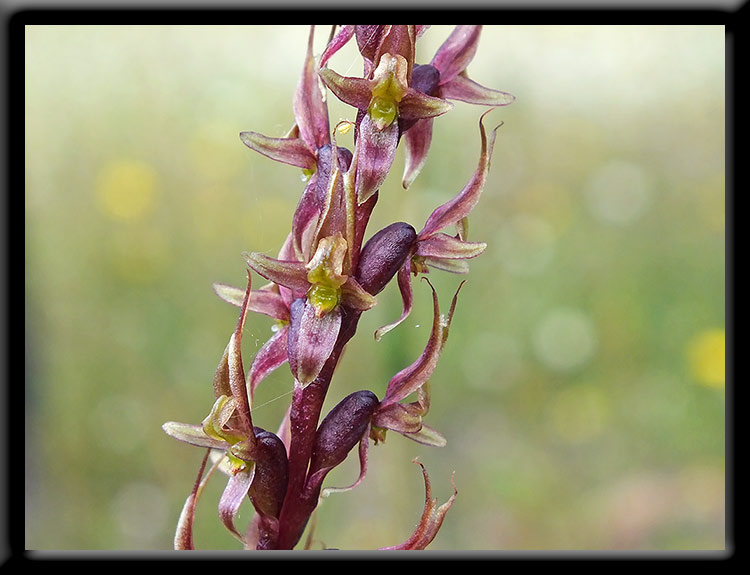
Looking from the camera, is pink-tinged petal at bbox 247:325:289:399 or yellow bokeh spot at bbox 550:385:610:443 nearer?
pink-tinged petal at bbox 247:325:289:399

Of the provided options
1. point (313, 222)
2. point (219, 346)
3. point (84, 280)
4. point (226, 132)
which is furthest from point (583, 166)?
point (313, 222)

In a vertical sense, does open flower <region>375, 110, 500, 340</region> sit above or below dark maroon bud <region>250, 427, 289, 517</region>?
above

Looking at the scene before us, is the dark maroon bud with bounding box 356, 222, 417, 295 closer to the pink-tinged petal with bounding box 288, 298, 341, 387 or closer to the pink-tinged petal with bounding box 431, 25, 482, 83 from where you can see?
the pink-tinged petal with bounding box 288, 298, 341, 387

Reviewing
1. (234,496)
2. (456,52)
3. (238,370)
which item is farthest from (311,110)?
(234,496)

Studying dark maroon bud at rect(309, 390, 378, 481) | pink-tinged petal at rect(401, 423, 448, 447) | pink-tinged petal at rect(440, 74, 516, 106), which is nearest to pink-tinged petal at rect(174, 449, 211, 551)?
dark maroon bud at rect(309, 390, 378, 481)

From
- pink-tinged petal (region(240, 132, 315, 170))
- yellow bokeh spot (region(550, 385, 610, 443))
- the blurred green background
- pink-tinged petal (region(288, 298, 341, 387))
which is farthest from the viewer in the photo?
yellow bokeh spot (region(550, 385, 610, 443))
